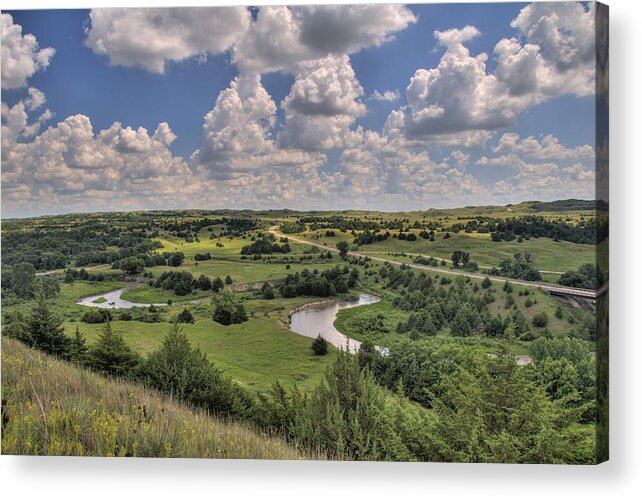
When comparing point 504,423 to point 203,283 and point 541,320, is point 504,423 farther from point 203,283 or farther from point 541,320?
point 203,283

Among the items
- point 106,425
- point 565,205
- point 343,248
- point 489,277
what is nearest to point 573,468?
point 489,277

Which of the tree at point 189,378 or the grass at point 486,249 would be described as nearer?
the grass at point 486,249

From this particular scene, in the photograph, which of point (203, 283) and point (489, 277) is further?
point (203, 283)

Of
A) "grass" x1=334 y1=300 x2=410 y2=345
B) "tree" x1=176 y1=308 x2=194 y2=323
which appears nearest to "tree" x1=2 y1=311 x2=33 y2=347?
"tree" x1=176 y1=308 x2=194 y2=323

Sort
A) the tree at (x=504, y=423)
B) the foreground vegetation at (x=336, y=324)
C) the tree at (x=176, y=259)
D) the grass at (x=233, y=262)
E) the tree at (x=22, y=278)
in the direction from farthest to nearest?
the tree at (x=176, y=259), the tree at (x=22, y=278), the grass at (x=233, y=262), the foreground vegetation at (x=336, y=324), the tree at (x=504, y=423)

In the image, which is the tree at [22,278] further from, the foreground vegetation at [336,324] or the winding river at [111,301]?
the winding river at [111,301]

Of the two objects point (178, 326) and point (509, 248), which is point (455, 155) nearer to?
point (509, 248)

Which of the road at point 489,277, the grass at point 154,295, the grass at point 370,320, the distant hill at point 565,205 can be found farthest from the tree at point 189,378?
the distant hill at point 565,205
